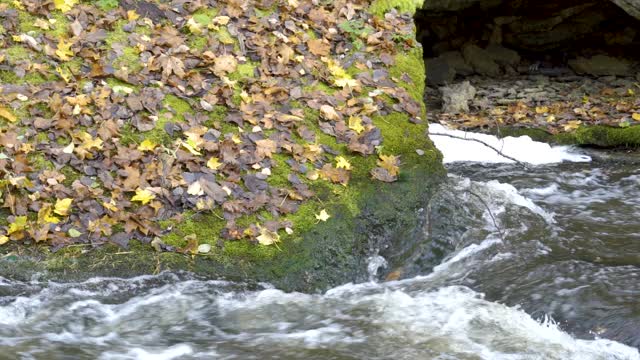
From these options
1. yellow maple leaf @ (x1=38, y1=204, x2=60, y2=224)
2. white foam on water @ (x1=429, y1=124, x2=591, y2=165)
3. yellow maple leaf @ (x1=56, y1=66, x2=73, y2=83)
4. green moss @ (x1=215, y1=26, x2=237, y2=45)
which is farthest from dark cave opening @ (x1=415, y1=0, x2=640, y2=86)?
yellow maple leaf @ (x1=38, y1=204, x2=60, y2=224)

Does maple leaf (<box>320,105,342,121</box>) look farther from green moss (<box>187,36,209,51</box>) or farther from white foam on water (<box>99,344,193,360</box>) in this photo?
white foam on water (<box>99,344,193,360</box>)

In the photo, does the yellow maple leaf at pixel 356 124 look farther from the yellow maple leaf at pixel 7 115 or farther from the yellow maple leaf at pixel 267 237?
the yellow maple leaf at pixel 7 115

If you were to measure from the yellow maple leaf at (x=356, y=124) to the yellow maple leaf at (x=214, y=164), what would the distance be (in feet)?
4.68

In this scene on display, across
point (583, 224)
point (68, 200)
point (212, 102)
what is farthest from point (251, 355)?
point (583, 224)

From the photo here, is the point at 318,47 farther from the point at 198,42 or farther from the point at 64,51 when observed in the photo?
the point at 64,51

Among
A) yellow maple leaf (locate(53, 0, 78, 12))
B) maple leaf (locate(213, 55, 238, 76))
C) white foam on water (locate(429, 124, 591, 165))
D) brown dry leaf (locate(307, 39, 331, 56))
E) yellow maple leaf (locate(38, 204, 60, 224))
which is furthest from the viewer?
white foam on water (locate(429, 124, 591, 165))

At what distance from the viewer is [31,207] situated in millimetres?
5023

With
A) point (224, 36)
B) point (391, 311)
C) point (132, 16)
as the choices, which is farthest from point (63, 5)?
point (391, 311)

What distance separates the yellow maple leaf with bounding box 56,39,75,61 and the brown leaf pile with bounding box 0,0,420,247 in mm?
20

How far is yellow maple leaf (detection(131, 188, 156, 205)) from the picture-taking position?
5215 millimetres

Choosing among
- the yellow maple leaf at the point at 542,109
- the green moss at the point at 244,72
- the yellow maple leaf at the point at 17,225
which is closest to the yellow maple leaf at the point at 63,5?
the green moss at the point at 244,72

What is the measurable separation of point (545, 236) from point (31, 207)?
443 cm

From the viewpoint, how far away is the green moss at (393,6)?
26.7 feet

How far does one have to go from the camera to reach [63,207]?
5.05 m
